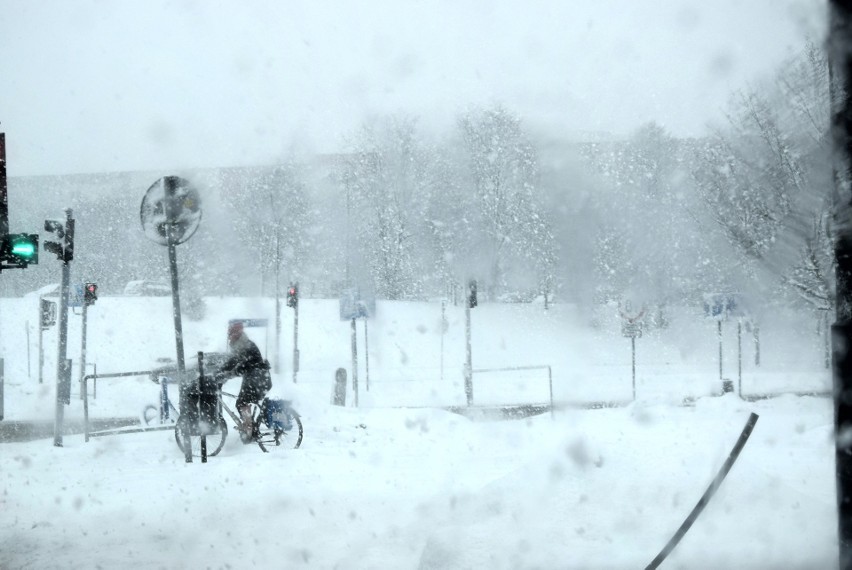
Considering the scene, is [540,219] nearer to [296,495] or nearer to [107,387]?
[107,387]

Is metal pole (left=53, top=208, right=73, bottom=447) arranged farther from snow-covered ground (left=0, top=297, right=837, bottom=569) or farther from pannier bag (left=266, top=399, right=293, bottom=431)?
pannier bag (left=266, top=399, right=293, bottom=431)

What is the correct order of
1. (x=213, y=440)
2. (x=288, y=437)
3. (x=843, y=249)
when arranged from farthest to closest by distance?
(x=288, y=437), (x=213, y=440), (x=843, y=249)

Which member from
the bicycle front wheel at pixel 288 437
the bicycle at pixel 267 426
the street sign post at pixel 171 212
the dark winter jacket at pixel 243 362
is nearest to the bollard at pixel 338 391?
the bicycle front wheel at pixel 288 437

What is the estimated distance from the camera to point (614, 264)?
42625 millimetres

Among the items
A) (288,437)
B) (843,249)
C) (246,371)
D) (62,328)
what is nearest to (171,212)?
(246,371)

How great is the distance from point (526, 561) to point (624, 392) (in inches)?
894

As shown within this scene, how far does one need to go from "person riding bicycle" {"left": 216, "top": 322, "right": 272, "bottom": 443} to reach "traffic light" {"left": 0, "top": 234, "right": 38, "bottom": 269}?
2.64 metres

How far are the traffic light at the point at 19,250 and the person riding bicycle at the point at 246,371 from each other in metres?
2.64

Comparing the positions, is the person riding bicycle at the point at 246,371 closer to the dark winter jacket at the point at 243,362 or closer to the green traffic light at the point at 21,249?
the dark winter jacket at the point at 243,362

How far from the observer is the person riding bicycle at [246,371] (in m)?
10.4

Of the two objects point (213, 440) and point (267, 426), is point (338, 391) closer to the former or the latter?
point (267, 426)

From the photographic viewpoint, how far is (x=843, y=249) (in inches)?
120

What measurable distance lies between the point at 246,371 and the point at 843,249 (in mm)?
8648

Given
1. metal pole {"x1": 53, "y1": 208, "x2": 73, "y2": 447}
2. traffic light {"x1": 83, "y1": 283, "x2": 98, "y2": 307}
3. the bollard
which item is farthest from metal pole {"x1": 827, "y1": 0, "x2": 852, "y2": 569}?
traffic light {"x1": 83, "y1": 283, "x2": 98, "y2": 307}
